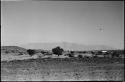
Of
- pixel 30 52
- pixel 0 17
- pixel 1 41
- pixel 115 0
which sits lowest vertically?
pixel 30 52

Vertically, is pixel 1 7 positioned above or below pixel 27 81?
above

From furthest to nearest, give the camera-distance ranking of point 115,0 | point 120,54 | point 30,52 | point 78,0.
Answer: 1. point 30,52
2. point 120,54
3. point 78,0
4. point 115,0

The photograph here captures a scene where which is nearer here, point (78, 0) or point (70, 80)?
point (70, 80)

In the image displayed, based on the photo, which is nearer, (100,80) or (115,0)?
(100,80)

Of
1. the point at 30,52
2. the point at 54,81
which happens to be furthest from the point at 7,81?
the point at 30,52

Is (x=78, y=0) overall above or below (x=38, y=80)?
above

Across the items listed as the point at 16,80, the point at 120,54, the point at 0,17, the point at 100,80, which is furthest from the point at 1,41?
the point at 120,54

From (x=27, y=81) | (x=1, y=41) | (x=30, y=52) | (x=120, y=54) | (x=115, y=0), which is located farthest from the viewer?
(x=30, y=52)

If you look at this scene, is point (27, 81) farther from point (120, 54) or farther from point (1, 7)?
point (120, 54)

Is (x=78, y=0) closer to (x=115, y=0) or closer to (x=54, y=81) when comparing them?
(x=115, y=0)
